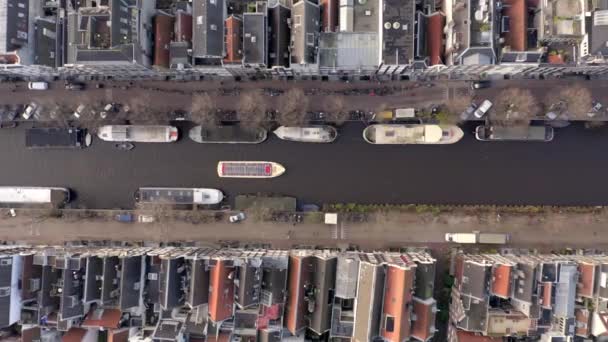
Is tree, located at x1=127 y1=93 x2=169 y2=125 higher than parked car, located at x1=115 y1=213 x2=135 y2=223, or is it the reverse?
tree, located at x1=127 y1=93 x2=169 y2=125

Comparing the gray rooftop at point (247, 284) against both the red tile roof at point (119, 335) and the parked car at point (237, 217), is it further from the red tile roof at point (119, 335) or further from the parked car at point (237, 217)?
the red tile roof at point (119, 335)

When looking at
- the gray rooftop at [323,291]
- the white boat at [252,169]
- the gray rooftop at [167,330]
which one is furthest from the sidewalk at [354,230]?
the gray rooftop at [167,330]

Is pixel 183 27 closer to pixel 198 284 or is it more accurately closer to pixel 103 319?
pixel 198 284

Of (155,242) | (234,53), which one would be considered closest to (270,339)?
(155,242)

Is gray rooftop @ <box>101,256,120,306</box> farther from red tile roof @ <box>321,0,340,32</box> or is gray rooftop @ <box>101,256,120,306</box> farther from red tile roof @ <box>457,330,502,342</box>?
red tile roof @ <box>457,330,502,342</box>

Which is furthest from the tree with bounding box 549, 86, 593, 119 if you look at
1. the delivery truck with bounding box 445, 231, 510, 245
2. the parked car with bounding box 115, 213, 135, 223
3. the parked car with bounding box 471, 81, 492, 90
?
the parked car with bounding box 115, 213, 135, 223

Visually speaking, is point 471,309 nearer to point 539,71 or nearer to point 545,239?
point 545,239
